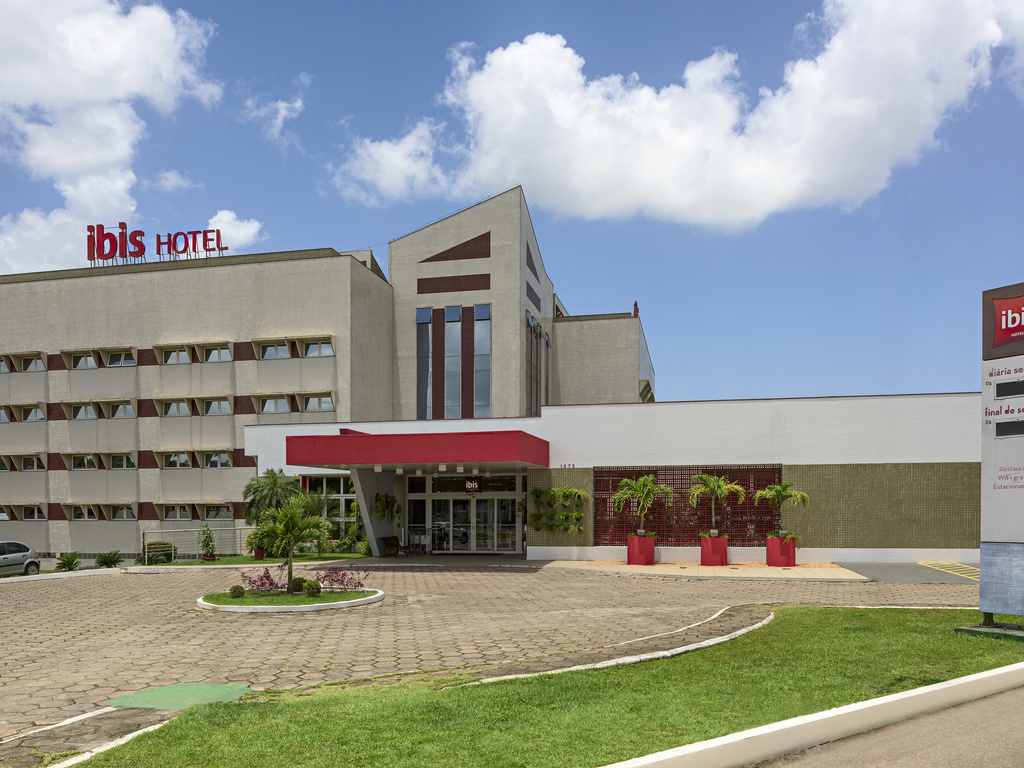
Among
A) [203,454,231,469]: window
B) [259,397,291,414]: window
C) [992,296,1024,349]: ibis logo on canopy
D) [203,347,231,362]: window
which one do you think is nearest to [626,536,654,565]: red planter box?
[992,296,1024,349]: ibis logo on canopy

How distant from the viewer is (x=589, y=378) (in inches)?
2349

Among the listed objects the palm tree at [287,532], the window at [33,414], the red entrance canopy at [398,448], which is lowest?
the palm tree at [287,532]

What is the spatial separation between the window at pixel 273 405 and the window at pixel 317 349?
105 inches

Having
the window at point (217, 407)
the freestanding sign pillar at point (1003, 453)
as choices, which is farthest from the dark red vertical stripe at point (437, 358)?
the freestanding sign pillar at point (1003, 453)

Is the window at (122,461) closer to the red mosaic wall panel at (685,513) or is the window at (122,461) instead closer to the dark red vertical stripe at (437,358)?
the dark red vertical stripe at (437,358)

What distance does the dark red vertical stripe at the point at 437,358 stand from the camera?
4675cm

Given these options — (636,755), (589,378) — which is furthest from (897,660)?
(589,378)

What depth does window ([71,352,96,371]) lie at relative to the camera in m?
46.5

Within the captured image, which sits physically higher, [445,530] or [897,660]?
[897,660]

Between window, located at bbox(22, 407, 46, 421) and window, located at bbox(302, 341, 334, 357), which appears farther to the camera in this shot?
window, located at bbox(22, 407, 46, 421)

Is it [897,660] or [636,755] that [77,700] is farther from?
[897,660]

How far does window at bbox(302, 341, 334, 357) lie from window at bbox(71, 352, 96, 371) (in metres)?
13.3

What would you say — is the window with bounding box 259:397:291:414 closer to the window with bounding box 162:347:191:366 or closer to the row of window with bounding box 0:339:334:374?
the row of window with bounding box 0:339:334:374

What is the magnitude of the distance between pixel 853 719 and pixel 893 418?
23.9m
